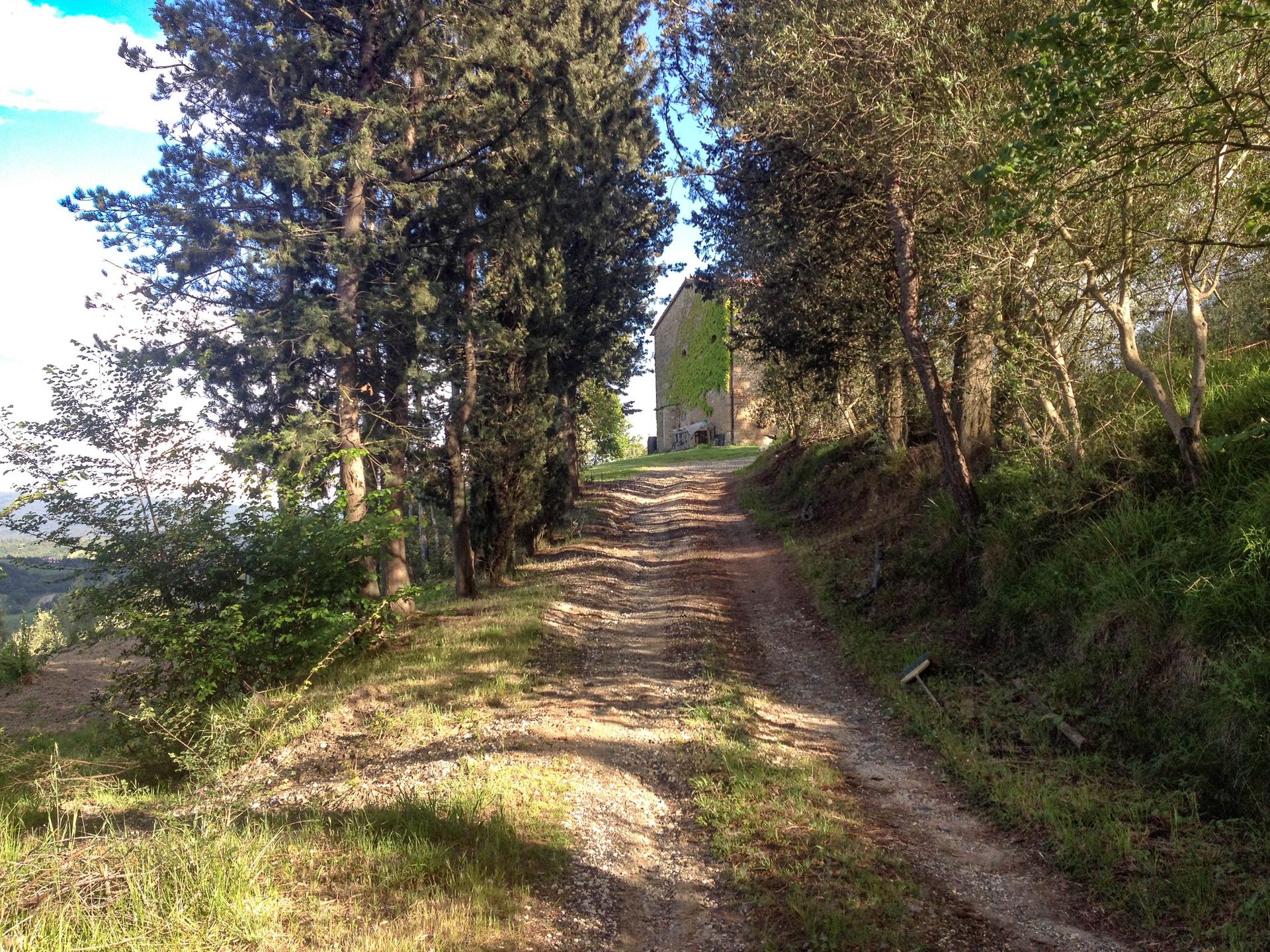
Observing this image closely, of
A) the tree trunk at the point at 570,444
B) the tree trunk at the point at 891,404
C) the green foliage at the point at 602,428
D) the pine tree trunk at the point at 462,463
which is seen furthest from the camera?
the green foliage at the point at 602,428

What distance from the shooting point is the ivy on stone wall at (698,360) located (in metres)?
42.7

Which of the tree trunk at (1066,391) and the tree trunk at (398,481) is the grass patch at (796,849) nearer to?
the tree trunk at (1066,391)

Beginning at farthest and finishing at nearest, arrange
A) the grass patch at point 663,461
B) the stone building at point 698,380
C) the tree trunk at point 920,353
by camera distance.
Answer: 1. the stone building at point 698,380
2. the grass patch at point 663,461
3. the tree trunk at point 920,353

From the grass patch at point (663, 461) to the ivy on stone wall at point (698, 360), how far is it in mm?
4419

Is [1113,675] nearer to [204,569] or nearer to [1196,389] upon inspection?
[1196,389]

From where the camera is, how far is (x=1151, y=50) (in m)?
4.71

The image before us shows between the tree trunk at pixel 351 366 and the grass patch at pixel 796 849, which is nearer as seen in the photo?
the grass patch at pixel 796 849

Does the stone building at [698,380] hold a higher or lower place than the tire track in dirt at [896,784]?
higher

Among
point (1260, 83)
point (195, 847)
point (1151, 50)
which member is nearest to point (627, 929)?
point (195, 847)

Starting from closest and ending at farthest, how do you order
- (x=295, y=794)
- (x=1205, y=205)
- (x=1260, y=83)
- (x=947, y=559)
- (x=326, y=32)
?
(x=1260, y=83) < (x=295, y=794) < (x=1205, y=205) < (x=947, y=559) < (x=326, y=32)

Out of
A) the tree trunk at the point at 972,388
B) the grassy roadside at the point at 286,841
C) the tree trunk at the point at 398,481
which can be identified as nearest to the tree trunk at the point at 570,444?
the tree trunk at the point at 398,481

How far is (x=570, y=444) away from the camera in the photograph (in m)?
23.0

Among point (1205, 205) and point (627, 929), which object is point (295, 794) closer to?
point (627, 929)

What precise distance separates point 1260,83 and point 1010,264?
2.87 m
